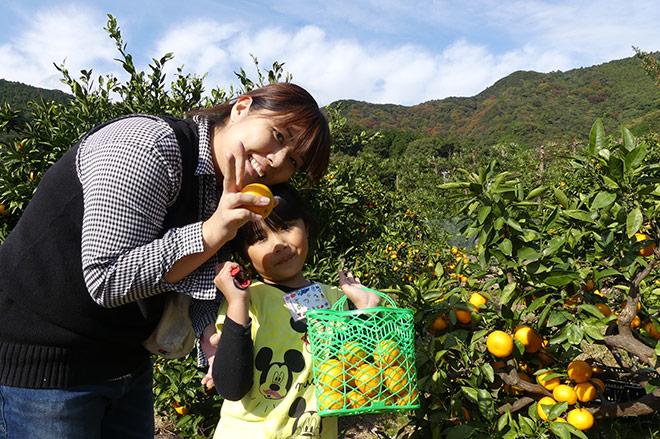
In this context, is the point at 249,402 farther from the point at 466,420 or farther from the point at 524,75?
the point at 524,75

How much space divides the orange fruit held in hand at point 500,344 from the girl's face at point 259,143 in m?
0.86

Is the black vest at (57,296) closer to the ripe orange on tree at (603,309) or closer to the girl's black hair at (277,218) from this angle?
the girl's black hair at (277,218)

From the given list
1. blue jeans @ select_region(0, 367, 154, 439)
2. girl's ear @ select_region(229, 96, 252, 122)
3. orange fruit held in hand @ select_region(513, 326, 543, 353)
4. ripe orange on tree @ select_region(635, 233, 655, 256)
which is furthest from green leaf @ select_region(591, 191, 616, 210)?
blue jeans @ select_region(0, 367, 154, 439)

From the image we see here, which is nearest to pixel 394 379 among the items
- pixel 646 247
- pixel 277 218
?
pixel 277 218

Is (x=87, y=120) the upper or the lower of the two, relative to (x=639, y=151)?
upper

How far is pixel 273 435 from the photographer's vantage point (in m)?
1.24

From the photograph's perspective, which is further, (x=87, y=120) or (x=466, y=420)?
(x=87, y=120)

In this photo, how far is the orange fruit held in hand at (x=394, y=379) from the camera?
1179mm

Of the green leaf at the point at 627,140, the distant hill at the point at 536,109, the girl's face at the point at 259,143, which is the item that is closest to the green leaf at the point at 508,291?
the green leaf at the point at 627,140

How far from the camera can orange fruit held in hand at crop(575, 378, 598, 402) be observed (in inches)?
66.8

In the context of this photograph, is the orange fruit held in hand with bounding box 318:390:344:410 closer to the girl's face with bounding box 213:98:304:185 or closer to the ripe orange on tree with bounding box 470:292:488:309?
the girl's face with bounding box 213:98:304:185

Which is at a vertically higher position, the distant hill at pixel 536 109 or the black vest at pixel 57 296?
the distant hill at pixel 536 109

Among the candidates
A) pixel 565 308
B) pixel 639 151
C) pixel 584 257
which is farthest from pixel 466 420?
pixel 639 151

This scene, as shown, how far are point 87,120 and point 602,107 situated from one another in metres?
52.3
